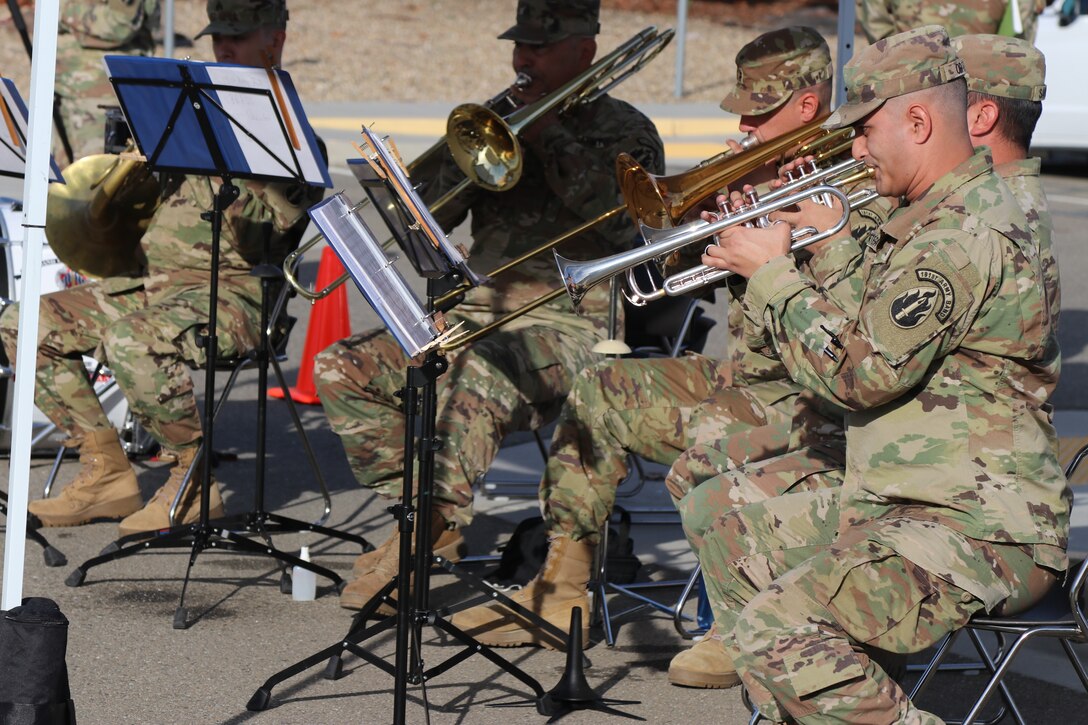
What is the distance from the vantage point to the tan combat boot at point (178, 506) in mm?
5426

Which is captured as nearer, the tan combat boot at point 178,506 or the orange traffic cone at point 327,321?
the tan combat boot at point 178,506

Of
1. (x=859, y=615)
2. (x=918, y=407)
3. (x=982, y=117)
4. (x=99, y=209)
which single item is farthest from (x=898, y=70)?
(x=99, y=209)

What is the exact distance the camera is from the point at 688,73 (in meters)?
19.3

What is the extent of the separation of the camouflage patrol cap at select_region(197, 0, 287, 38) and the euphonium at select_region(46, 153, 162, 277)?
0.58 metres

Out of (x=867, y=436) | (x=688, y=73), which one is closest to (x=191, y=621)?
(x=867, y=436)

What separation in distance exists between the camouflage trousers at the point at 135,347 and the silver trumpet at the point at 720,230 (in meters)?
1.85

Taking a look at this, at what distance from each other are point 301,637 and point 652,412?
1.21 metres

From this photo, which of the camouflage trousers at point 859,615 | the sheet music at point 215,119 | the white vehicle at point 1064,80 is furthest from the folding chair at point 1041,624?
the white vehicle at point 1064,80

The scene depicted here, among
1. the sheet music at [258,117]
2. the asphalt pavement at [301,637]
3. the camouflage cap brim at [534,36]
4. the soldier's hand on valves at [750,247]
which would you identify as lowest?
the asphalt pavement at [301,637]

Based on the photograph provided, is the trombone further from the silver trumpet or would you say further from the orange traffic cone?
the orange traffic cone

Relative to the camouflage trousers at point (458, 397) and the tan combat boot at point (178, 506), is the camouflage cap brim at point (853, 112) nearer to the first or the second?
the camouflage trousers at point (458, 397)

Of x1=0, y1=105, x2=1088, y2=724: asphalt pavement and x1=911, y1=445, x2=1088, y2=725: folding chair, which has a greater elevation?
x1=911, y1=445, x2=1088, y2=725: folding chair

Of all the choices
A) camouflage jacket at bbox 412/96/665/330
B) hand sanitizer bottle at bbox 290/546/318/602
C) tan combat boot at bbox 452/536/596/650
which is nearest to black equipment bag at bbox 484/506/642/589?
tan combat boot at bbox 452/536/596/650

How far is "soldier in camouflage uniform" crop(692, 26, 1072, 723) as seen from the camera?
3.06m
